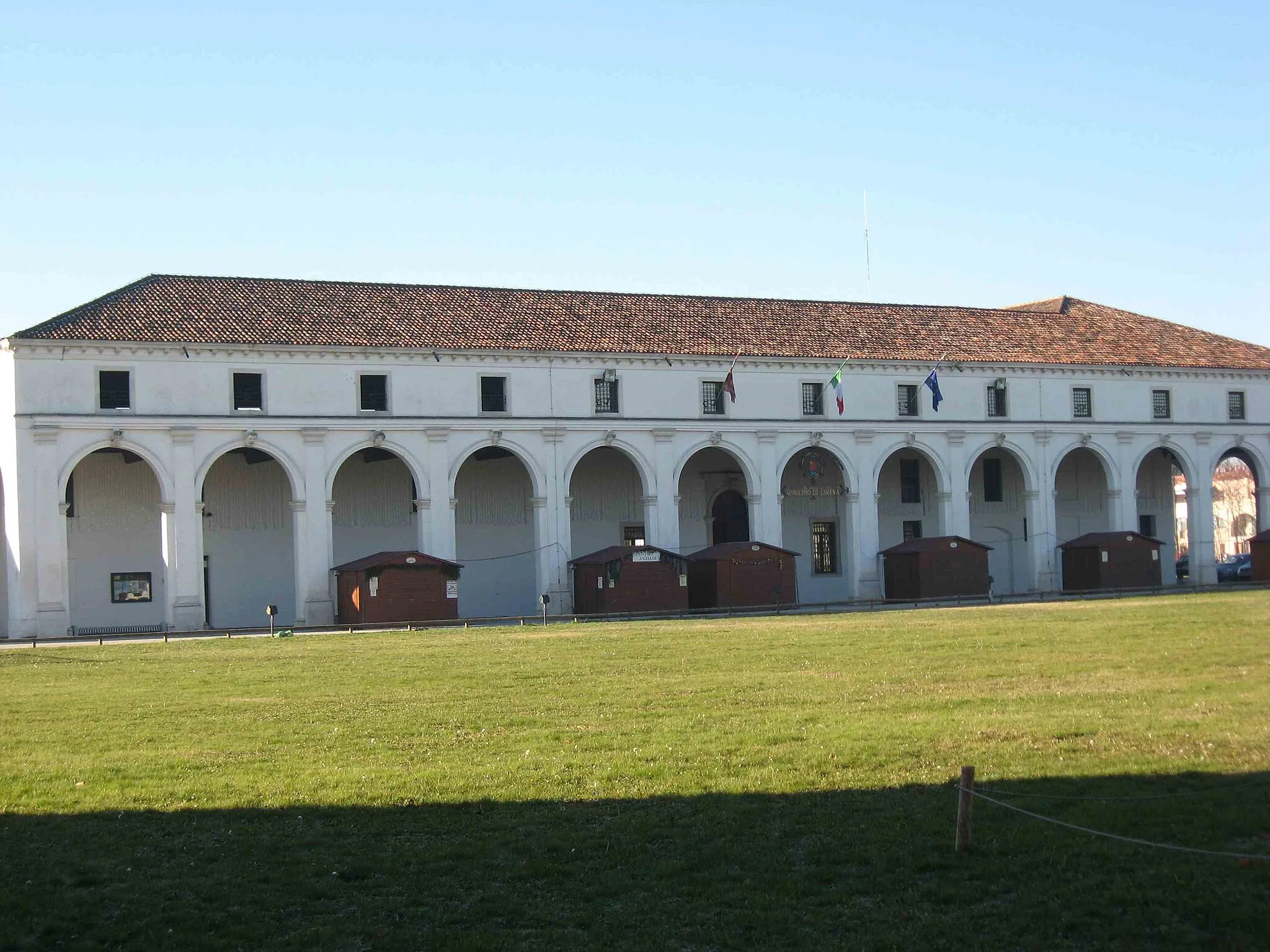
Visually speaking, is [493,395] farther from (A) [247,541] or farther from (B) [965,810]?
(B) [965,810]

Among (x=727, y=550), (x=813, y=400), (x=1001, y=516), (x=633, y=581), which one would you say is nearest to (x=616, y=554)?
(x=633, y=581)

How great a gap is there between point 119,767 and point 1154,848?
1038cm

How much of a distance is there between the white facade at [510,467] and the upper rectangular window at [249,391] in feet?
0.79

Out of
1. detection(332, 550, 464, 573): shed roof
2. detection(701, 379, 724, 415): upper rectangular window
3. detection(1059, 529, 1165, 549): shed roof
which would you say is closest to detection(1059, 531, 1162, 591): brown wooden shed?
detection(1059, 529, 1165, 549): shed roof

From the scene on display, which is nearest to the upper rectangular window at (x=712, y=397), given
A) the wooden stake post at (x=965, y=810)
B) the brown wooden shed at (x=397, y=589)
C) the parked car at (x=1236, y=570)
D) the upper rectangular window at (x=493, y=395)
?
the upper rectangular window at (x=493, y=395)

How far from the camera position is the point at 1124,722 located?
17234 mm

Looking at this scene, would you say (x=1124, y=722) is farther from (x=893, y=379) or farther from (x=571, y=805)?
(x=893, y=379)

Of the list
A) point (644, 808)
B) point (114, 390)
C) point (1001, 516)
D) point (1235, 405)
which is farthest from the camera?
point (1235, 405)

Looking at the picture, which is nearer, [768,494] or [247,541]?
[247,541]

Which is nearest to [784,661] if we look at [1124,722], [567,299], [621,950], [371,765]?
[1124,722]

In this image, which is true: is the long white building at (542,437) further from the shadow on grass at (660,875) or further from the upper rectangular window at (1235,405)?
the shadow on grass at (660,875)

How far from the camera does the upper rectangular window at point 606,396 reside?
49312mm

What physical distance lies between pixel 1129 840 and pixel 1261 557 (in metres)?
46.6

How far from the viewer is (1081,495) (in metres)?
59.5
